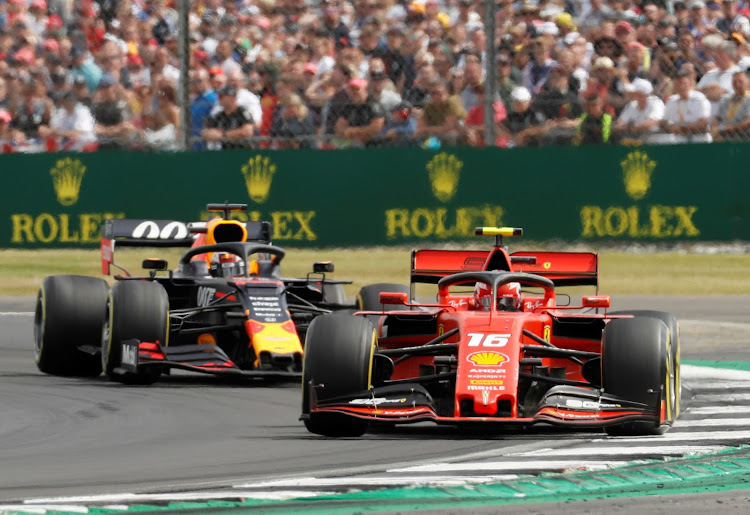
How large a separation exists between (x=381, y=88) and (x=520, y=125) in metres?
1.77

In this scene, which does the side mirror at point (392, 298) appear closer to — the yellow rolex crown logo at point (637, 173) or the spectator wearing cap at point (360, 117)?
the yellow rolex crown logo at point (637, 173)

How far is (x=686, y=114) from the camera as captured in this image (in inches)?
770

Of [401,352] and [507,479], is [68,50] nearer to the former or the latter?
[401,352]

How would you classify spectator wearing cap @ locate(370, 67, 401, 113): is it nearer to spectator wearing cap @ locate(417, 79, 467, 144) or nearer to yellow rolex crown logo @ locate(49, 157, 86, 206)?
spectator wearing cap @ locate(417, 79, 467, 144)

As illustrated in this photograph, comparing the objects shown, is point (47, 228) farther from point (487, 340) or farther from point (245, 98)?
point (487, 340)

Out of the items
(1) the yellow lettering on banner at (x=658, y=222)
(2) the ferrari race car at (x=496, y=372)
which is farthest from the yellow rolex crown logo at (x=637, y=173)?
(2) the ferrari race car at (x=496, y=372)

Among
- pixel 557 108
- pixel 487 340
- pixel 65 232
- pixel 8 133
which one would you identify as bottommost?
pixel 487 340

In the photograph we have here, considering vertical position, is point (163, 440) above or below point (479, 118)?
below

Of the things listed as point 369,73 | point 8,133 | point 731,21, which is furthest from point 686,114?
point 8,133

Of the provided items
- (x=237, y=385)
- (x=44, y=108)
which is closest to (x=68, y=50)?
(x=44, y=108)

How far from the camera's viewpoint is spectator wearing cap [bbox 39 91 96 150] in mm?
21047

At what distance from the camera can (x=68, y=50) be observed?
21.5 m

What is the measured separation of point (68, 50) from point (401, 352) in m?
14.1

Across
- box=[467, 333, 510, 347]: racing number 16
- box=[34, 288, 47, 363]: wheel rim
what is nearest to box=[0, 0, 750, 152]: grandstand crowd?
box=[34, 288, 47, 363]: wheel rim
